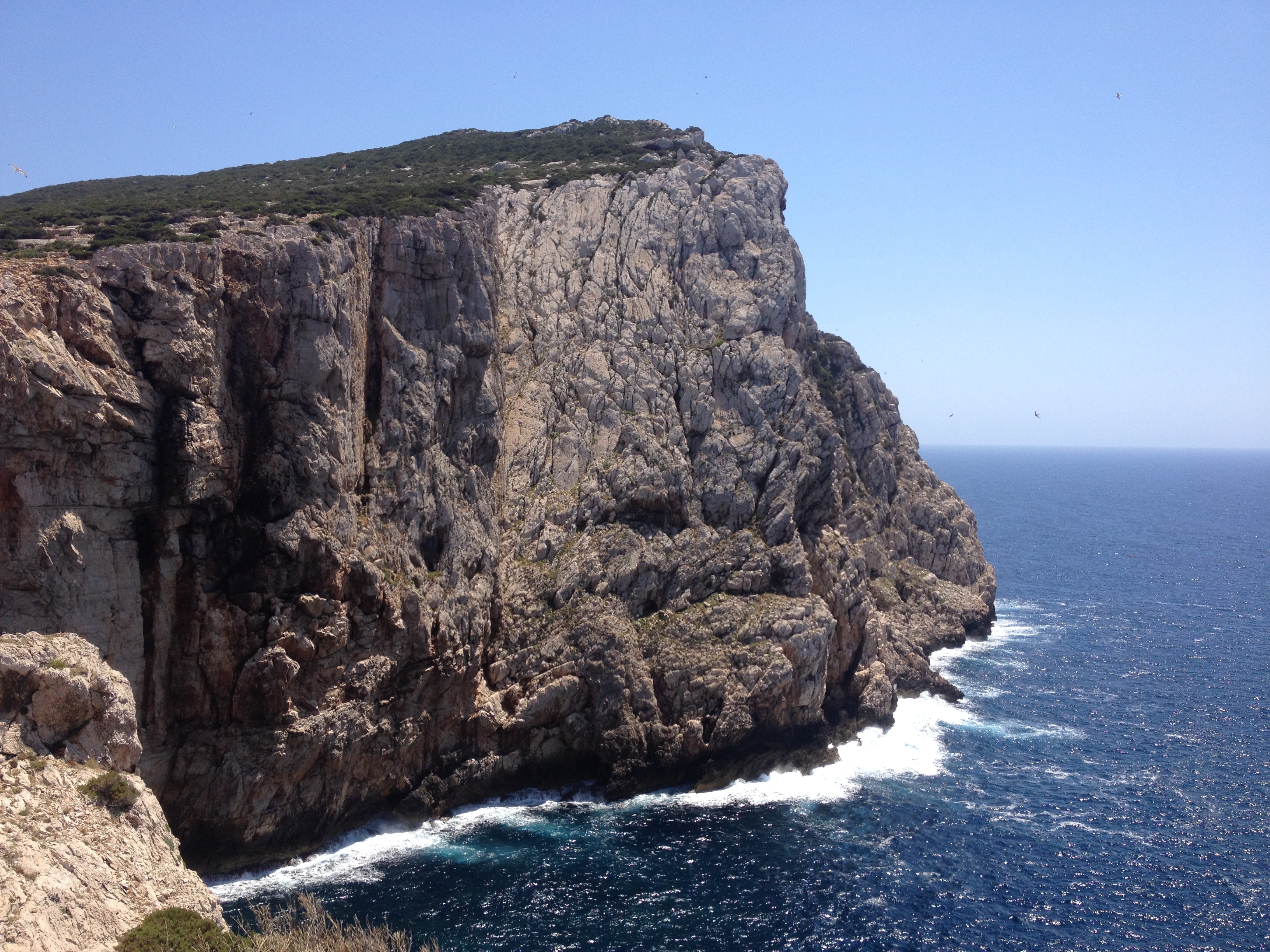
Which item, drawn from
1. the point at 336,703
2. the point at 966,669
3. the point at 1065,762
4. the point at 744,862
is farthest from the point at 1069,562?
the point at 336,703

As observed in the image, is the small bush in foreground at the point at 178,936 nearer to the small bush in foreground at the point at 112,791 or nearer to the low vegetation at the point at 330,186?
the small bush in foreground at the point at 112,791

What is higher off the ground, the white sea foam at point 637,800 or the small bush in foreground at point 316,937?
the small bush in foreground at point 316,937

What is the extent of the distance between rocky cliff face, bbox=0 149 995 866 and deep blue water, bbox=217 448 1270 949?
387 centimetres

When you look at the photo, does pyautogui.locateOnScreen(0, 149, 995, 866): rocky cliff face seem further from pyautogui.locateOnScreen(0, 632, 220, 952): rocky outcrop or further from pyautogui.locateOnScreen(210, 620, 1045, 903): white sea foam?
pyautogui.locateOnScreen(0, 632, 220, 952): rocky outcrop

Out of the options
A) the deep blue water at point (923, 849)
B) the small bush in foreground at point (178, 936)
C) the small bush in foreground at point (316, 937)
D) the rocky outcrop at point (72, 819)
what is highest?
the rocky outcrop at point (72, 819)

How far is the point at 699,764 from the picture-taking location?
197 ft

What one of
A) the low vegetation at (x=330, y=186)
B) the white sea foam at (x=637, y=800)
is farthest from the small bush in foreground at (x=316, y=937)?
the low vegetation at (x=330, y=186)

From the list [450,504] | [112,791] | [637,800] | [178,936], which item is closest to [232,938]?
[178,936]

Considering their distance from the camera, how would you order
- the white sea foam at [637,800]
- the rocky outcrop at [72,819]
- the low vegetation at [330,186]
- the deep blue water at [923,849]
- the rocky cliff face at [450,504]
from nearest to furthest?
the rocky outcrop at [72,819]
the rocky cliff face at [450,504]
the deep blue water at [923,849]
the white sea foam at [637,800]
the low vegetation at [330,186]

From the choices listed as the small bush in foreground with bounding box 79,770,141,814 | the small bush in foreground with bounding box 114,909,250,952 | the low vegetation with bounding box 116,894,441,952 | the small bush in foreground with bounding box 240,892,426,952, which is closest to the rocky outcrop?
the small bush in foreground with bounding box 79,770,141,814

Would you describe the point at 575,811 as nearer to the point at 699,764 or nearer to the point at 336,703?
the point at 699,764

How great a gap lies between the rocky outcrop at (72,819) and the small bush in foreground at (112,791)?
0.08 metres

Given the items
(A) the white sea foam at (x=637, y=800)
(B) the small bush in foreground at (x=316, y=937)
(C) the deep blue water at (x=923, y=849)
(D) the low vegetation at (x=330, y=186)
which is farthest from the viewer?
(D) the low vegetation at (x=330, y=186)

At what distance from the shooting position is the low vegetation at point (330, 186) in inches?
1954
